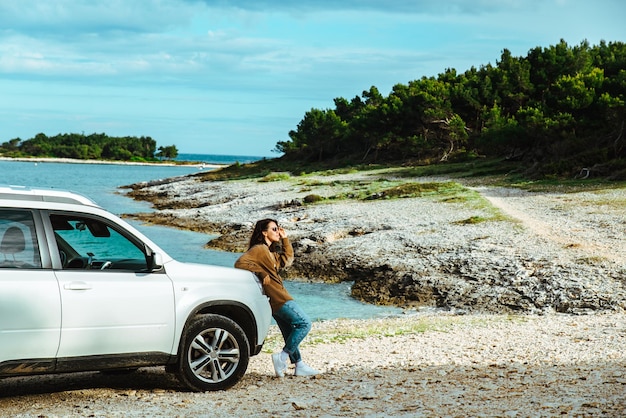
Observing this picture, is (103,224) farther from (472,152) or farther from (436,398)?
(472,152)

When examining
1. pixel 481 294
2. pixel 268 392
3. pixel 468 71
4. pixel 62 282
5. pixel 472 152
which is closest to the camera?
pixel 62 282

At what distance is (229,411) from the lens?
791 centimetres

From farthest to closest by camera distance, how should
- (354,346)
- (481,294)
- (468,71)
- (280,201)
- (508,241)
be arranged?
(468,71)
(280,201)
(508,241)
(481,294)
(354,346)

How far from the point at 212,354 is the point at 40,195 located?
95.5 inches

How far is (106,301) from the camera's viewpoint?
7.88 meters

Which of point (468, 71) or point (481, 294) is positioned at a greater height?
point (468, 71)

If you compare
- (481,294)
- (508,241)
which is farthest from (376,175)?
(481,294)

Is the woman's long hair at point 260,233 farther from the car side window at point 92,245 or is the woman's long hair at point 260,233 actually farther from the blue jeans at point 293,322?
the car side window at point 92,245

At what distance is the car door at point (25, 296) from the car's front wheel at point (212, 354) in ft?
4.67

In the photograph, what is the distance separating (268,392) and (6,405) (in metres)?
2.69

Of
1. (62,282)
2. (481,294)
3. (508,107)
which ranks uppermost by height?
(508,107)

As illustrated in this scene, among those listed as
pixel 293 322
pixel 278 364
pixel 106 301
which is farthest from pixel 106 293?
pixel 278 364

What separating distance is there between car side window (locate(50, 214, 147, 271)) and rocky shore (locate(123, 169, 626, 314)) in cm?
1122

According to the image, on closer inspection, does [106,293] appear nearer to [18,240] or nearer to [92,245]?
[92,245]
